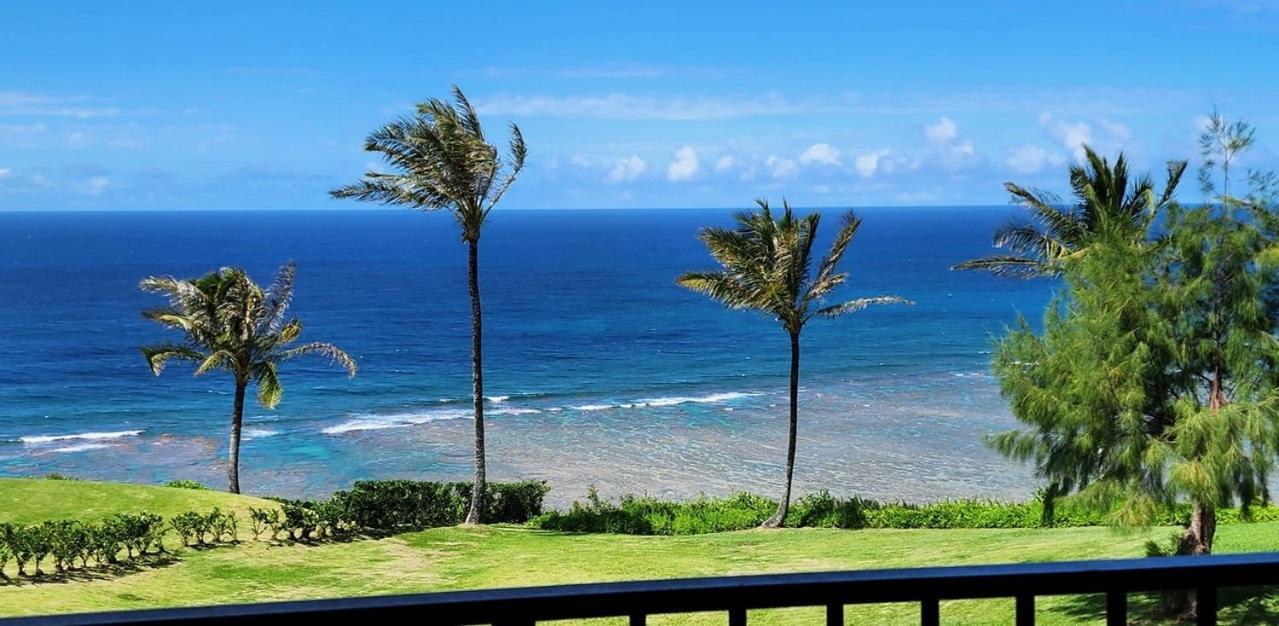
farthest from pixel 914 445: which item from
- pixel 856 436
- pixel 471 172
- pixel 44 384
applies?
pixel 44 384

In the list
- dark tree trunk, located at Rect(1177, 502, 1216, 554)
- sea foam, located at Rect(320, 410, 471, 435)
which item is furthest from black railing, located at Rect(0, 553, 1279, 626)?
sea foam, located at Rect(320, 410, 471, 435)

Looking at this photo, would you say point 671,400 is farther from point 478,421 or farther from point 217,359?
point 217,359

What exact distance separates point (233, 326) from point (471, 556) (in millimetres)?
9816

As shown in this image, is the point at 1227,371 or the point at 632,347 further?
the point at 632,347

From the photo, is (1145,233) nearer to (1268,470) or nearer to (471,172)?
(1268,470)

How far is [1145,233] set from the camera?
45.2ft

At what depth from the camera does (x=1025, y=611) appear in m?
1.76

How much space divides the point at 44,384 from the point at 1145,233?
51.9 m

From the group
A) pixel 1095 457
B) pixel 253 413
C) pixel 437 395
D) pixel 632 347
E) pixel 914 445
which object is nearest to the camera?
pixel 1095 457

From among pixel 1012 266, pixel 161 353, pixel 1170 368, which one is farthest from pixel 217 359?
pixel 1170 368

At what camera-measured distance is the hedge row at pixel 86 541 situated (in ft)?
55.5

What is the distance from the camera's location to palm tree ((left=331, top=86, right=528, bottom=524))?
23.3 m

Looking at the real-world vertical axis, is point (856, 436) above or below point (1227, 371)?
below

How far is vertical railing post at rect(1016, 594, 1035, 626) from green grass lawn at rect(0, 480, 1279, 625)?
12054 mm
